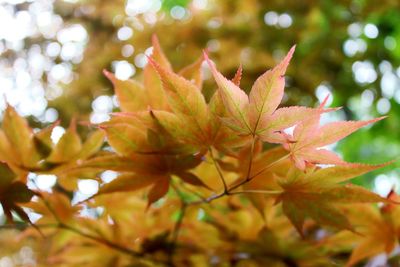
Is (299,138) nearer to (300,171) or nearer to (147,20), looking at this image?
(300,171)

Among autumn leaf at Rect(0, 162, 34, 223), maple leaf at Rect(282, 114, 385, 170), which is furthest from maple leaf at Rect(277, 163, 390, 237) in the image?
autumn leaf at Rect(0, 162, 34, 223)

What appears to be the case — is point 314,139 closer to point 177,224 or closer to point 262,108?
point 262,108

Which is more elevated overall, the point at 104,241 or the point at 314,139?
the point at 314,139

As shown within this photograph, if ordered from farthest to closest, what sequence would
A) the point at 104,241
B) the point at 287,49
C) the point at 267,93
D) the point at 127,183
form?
the point at 287,49 → the point at 104,241 → the point at 127,183 → the point at 267,93

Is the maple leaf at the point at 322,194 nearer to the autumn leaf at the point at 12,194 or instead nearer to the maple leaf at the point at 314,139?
the maple leaf at the point at 314,139

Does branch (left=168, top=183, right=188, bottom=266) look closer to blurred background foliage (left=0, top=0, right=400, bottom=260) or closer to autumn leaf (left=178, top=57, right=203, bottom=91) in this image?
autumn leaf (left=178, top=57, right=203, bottom=91)

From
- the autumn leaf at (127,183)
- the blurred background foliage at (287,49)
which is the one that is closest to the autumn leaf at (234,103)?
the autumn leaf at (127,183)

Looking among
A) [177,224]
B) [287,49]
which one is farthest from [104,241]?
[287,49]
